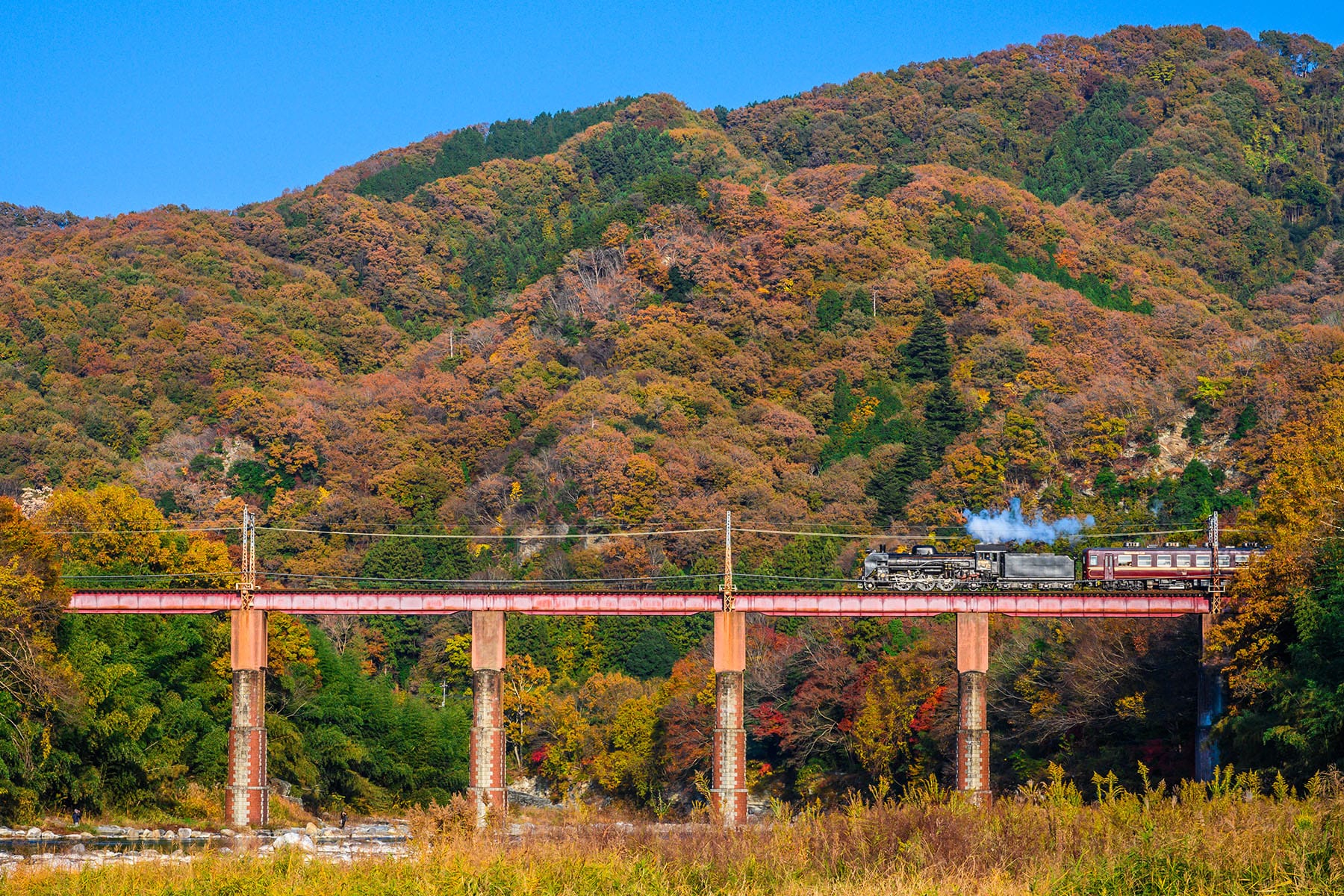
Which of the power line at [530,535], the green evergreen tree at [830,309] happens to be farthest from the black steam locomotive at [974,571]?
the green evergreen tree at [830,309]

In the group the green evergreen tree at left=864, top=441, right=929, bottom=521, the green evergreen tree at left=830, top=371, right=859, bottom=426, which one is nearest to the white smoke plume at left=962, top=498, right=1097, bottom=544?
the green evergreen tree at left=864, top=441, right=929, bottom=521

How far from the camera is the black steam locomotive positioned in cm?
6738

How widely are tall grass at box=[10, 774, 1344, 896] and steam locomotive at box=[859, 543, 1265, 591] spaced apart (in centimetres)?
3313

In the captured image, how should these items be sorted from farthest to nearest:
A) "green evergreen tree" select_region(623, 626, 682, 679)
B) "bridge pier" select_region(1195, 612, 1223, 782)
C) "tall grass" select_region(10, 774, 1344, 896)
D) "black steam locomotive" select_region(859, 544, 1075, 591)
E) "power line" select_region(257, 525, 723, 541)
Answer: "power line" select_region(257, 525, 723, 541) → "green evergreen tree" select_region(623, 626, 682, 679) → "black steam locomotive" select_region(859, 544, 1075, 591) → "bridge pier" select_region(1195, 612, 1223, 782) → "tall grass" select_region(10, 774, 1344, 896)

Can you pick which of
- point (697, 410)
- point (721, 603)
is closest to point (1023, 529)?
point (697, 410)

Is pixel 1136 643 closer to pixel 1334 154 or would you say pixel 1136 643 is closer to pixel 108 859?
pixel 108 859

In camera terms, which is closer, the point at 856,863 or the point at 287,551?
the point at 856,863

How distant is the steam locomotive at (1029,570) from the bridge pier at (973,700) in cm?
542

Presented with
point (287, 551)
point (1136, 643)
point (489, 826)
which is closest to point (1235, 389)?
point (1136, 643)

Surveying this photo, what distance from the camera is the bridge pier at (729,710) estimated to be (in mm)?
60438

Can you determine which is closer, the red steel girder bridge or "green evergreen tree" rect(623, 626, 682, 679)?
the red steel girder bridge

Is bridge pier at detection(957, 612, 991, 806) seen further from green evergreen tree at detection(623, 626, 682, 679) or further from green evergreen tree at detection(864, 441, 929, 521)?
green evergreen tree at detection(864, 441, 929, 521)

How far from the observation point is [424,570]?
312 feet

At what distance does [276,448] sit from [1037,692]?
6297cm
